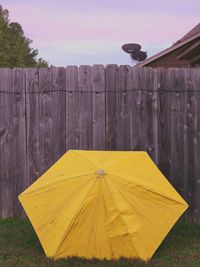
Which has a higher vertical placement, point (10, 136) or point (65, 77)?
point (65, 77)

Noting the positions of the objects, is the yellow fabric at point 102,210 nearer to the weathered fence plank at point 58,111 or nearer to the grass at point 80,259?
the grass at point 80,259

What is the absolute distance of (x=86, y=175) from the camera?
5.49m

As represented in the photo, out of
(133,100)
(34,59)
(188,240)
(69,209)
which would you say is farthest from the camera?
(34,59)

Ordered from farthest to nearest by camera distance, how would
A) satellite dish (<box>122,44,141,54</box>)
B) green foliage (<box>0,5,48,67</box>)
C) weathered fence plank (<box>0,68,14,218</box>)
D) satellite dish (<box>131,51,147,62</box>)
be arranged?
1. green foliage (<box>0,5,48,67</box>)
2. satellite dish (<box>131,51,147,62</box>)
3. satellite dish (<box>122,44,141,54</box>)
4. weathered fence plank (<box>0,68,14,218</box>)

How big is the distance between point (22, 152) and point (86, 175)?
5.25 ft

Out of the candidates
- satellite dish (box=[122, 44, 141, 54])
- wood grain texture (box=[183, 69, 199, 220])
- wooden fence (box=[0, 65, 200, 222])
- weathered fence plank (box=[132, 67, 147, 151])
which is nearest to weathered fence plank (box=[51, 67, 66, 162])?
wooden fence (box=[0, 65, 200, 222])

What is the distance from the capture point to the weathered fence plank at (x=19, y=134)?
6.79 m

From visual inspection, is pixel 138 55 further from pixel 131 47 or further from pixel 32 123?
pixel 32 123

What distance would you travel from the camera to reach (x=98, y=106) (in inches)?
265

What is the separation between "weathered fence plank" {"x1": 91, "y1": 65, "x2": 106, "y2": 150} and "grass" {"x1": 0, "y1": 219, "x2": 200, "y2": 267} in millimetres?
1318

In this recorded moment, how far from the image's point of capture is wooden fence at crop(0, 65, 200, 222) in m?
6.72

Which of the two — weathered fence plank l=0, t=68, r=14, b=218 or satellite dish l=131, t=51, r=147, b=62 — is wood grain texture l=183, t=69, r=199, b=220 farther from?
satellite dish l=131, t=51, r=147, b=62

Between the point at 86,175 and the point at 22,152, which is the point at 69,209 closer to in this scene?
the point at 86,175

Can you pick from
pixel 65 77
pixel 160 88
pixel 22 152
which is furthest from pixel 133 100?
pixel 22 152
